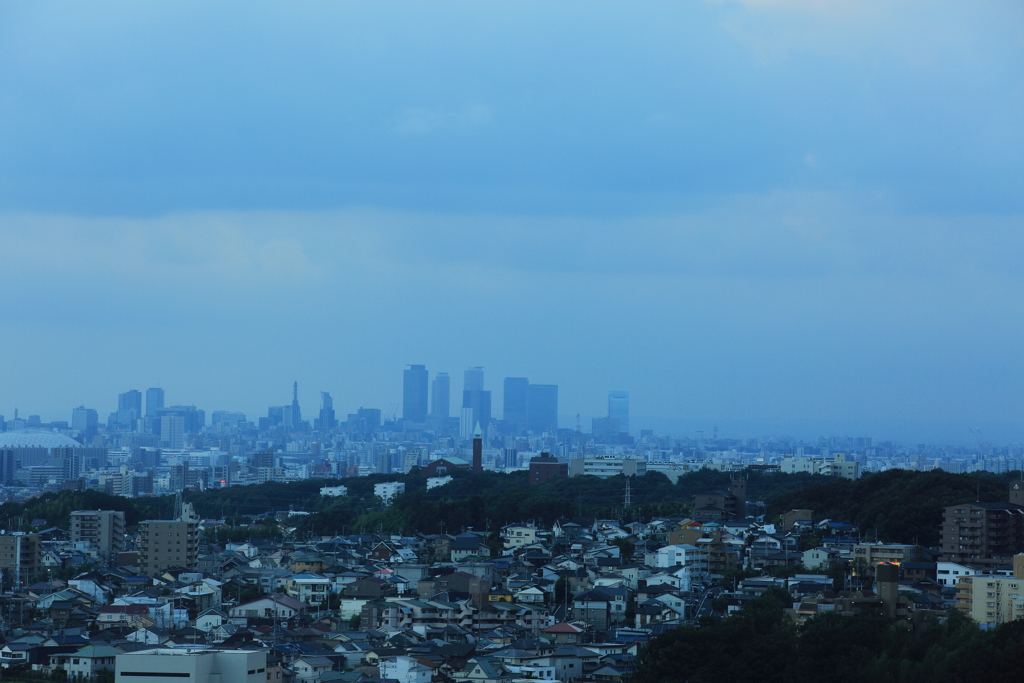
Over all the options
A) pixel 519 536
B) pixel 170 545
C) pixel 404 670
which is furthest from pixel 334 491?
pixel 404 670

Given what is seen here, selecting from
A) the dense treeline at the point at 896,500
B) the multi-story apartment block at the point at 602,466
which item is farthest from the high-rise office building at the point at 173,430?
the dense treeline at the point at 896,500

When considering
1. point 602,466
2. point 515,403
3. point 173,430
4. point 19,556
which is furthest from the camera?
point 515,403

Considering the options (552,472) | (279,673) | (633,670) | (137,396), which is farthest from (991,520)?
(137,396)

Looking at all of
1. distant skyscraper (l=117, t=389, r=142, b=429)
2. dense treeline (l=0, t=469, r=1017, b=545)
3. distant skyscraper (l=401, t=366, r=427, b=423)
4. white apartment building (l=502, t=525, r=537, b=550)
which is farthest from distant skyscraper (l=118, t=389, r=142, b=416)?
white apartment building (l=502, t=525, r=537, b=550)

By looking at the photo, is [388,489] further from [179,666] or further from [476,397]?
[476,397]

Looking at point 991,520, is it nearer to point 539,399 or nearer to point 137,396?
point 539,399

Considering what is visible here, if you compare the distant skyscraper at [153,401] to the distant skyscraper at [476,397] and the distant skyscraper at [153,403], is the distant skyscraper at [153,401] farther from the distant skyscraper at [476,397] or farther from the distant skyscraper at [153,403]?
the distant skyscraper at [476,397]
